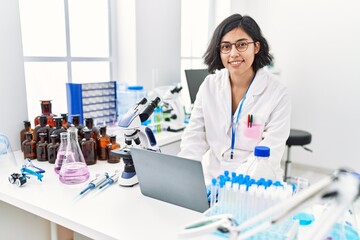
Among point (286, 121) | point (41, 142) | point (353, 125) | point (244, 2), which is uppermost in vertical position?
point (244, 2)

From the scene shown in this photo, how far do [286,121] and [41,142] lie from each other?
1180 mm

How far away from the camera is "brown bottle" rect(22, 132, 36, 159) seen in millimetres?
1567

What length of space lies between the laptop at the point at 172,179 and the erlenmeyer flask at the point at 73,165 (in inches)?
11.9

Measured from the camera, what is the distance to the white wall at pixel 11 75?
5.37ft

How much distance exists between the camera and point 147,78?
258cm

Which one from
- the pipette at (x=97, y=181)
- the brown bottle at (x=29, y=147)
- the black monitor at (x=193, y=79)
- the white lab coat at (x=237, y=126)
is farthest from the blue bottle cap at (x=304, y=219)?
the black monitor at (x=193, y=79)

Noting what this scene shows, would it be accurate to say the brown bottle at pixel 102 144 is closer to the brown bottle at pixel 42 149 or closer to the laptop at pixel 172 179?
the brown bottle at pixel 42 149

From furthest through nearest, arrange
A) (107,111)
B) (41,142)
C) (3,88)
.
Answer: (107,111) → (3,88) → (41,142)

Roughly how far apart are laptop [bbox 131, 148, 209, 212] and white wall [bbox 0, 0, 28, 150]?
3.17 feet

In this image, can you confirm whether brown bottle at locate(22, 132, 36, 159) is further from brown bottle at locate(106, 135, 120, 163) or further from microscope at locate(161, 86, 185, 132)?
microscope at locate(161, 86, 185, 132)

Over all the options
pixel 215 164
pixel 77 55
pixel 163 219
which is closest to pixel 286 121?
pixel 215 164

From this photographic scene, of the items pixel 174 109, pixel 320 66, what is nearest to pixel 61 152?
pixel 174 109

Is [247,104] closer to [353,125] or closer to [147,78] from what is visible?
[147,78]

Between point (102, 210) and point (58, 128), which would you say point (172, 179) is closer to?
point (102, 210)
